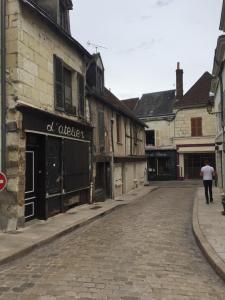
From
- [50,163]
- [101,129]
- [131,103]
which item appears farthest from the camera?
[131,103]

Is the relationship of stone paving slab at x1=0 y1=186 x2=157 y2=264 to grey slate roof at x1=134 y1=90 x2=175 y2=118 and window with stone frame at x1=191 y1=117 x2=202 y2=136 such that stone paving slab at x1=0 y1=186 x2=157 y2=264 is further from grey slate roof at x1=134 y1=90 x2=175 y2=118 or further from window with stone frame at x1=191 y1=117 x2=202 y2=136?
grey slate roof at x1=134 y1=90 x2=175 y2=118

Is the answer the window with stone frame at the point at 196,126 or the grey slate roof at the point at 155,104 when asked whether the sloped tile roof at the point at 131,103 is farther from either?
the window with stone frame at the point at 196,126

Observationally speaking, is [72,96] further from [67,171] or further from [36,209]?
[36,209]

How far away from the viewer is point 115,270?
5469mm

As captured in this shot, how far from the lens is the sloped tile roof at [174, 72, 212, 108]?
101 ft

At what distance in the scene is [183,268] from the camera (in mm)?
5734

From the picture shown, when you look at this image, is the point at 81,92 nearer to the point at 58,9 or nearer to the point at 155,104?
the point at 58,9

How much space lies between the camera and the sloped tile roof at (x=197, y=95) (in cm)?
3092

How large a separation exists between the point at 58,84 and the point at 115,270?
6862 millimetres

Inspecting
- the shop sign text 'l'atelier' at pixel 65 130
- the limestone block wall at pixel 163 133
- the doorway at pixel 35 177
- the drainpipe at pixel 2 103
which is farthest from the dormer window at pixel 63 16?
the limestone block wall at pixel 163 133

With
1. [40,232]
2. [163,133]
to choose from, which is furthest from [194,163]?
[40,232]

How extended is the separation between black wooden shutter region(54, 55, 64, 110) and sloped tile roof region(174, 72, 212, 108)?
Result: 21.5 m

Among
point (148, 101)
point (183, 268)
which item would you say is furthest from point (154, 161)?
point (183, 268)

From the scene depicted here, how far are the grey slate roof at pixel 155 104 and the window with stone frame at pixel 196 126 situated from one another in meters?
2.41
